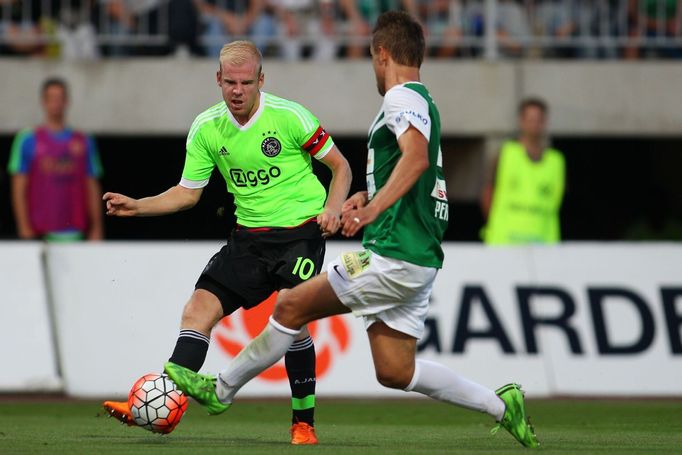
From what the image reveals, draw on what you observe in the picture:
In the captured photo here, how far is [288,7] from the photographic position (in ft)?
58.5

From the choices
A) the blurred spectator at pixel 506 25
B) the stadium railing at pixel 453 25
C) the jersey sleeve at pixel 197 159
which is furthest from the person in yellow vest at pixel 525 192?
the jersey sleeve at pixel 197 159

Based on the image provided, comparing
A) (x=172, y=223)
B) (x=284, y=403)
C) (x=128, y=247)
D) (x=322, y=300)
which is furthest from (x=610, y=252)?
(x=172, y=223)

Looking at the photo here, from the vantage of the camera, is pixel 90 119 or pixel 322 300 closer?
pixel 322 300

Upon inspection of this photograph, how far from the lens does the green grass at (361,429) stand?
28.0 ft

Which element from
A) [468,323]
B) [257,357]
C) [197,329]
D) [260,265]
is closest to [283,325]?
[257,357]

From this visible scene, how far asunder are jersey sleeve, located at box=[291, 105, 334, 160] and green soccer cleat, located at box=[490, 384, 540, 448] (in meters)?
1.84

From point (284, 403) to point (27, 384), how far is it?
218cm

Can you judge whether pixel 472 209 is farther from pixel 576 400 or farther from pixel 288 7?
pixel 576 400

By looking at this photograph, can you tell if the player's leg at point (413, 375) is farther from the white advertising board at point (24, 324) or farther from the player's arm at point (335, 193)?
the white advertising board at point (24, 324)

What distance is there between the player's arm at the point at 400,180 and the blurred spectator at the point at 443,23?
10.0 metres

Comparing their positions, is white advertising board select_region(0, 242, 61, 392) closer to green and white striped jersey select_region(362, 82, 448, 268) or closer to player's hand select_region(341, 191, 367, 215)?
green and white striped jersey select_region(362, 82, 448, 268)

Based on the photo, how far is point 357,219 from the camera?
25.3ft

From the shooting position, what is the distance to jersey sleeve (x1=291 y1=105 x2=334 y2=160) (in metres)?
9.22

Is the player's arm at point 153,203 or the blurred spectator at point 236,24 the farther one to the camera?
the blurred spectator at point 236,24
